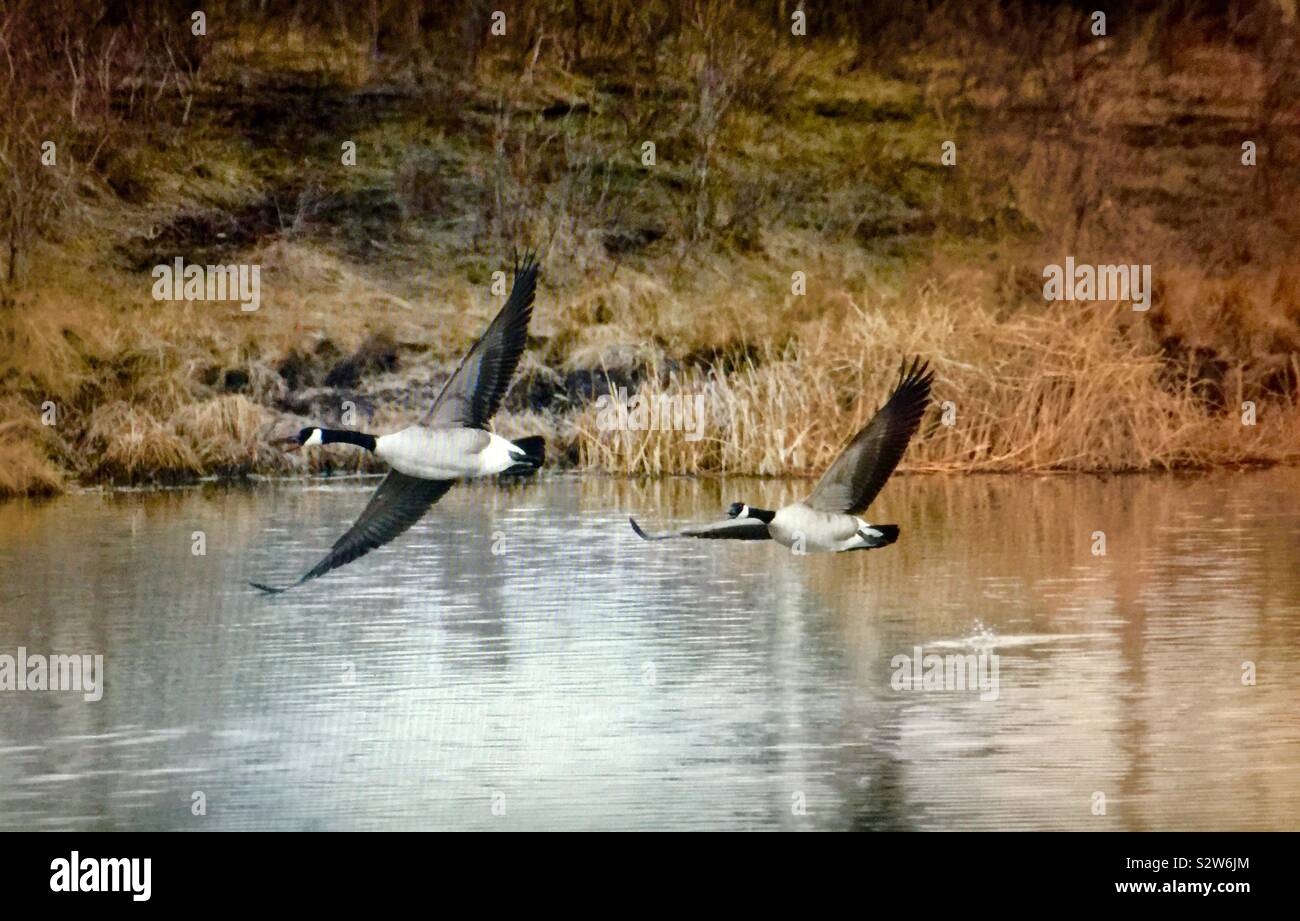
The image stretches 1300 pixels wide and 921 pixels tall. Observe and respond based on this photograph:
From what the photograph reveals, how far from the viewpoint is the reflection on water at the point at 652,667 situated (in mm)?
9156

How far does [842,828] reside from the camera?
28.7 feet

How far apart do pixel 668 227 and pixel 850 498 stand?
12.1 metres

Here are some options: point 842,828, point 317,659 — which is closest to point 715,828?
point 842,828

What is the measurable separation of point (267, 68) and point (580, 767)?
15299 mm

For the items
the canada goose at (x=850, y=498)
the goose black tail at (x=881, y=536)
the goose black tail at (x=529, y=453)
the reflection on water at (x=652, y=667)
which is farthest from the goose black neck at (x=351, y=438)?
the goose black tail at (x=881, y=536)

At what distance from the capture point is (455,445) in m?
10.3

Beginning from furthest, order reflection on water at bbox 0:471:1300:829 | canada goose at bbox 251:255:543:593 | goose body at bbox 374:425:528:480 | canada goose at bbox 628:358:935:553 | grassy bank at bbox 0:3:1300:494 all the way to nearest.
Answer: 1. grassy bank at bbox 0:3:1300:494
2. goose body at bbox 374:425:528:480
3. canada goose at bbox 251:255:543:593
4. canada goose at bbox 628:358:935:553
5. reflection on water at bbox 0:471:1300:829

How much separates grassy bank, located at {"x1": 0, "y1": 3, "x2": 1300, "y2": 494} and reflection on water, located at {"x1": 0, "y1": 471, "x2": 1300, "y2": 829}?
0.97 metres

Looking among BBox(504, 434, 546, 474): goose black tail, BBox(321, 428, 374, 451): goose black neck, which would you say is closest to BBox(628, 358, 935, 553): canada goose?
BBox(504, 434, 546, 474): goose black tail

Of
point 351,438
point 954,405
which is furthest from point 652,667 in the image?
point 954,405

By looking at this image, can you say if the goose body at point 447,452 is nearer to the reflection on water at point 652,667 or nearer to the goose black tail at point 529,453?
the goose black tail at point 529,453

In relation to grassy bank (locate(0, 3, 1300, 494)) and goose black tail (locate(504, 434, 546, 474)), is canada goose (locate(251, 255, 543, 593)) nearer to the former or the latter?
goose black tail (locate(504, 434, 546, 474))

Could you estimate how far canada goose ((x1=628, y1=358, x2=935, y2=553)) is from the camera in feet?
32.5

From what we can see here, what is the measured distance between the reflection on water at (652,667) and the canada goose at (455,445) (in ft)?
2.82
